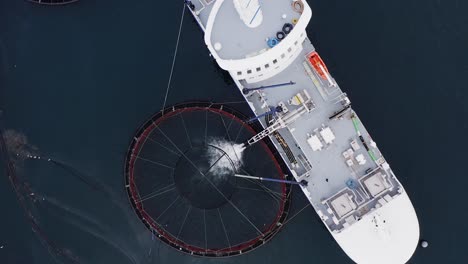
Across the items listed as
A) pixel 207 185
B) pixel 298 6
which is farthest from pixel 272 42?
pixel 207 185

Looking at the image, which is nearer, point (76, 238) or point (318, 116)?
point (318, 116)

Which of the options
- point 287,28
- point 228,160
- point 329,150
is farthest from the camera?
point 228,160

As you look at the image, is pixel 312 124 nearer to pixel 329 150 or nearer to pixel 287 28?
pixel 329 150

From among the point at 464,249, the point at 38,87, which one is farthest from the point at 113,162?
the point at 464,249

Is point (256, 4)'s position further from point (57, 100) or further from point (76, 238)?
point (76, 238)

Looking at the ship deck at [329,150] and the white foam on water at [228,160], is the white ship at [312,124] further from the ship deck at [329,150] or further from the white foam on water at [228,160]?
the white foam on water at [228,160]

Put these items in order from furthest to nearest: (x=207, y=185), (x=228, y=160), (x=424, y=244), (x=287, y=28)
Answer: (x=228, y=160)
(x=207, y=185)
(x=424, y=244)
(x=287, y=28)

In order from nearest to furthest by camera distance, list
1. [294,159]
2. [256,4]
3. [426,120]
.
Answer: [256,4], [294,159], [426,120]
